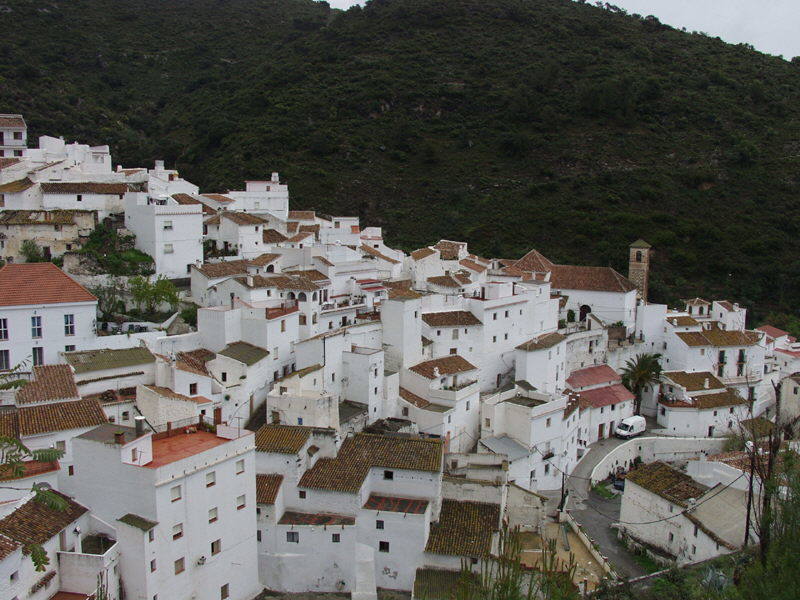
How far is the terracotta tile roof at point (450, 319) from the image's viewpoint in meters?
32.4

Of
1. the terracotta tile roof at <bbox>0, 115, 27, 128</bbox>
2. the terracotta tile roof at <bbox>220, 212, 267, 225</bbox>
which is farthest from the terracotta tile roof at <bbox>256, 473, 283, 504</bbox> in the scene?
the terracotta tile roof at <bbox>0, 115, 27, 128</bbox>

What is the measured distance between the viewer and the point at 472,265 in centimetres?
3988

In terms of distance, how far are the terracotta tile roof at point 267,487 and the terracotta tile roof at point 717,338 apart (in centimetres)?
2536

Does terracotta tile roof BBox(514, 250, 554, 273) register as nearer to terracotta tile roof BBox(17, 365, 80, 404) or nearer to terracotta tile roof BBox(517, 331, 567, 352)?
terracotta tile roof BBox(517, 331, 567, 352)

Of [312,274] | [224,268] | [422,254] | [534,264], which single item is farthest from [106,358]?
[534,264]

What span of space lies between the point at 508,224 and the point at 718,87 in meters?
32.2

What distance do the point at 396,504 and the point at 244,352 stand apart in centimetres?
849

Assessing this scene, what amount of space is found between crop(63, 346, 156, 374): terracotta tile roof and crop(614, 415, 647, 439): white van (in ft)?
73.5

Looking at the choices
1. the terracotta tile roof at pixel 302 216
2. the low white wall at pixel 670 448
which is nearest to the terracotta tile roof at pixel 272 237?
the terracotta tile roof at pixel 302 216

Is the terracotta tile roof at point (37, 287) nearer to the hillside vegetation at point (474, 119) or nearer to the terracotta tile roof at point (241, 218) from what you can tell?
the terracotta tile roof at point (241, 218)

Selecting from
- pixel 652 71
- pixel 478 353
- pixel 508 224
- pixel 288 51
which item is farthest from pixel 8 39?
pixel 652 71

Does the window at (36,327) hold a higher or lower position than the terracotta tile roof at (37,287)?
lower

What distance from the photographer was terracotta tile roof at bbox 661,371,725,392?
123ft

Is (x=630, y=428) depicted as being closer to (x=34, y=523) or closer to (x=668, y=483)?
(x=668, y=483)
